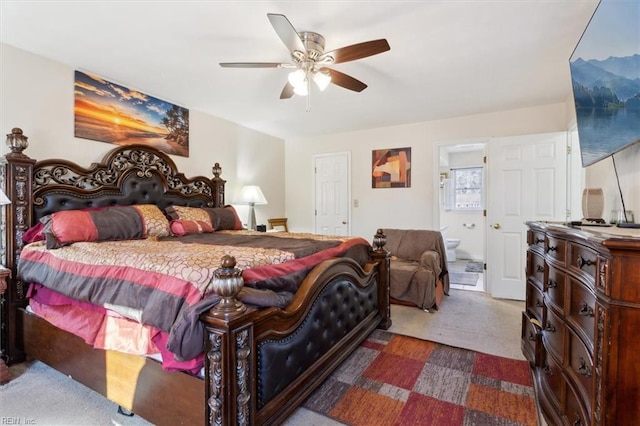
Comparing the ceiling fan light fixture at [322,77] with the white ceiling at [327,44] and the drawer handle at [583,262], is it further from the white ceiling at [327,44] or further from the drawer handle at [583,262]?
the drawer handle at [583,262]

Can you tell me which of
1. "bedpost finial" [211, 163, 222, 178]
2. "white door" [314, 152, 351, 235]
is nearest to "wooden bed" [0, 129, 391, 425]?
"bedpost finial" [211, 163, 222, 178]

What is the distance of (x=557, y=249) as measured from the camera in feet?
4.99

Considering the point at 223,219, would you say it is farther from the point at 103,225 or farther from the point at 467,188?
the point at 467,188

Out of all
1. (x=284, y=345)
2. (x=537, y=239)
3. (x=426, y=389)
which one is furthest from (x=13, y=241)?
(x=537, y=239)

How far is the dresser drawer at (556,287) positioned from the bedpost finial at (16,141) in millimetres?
3529

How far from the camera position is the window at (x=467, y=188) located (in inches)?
258

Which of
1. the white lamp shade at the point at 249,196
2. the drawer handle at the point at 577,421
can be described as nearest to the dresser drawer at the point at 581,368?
the drawer handle at the point at 577,421

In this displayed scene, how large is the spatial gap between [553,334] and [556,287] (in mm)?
257

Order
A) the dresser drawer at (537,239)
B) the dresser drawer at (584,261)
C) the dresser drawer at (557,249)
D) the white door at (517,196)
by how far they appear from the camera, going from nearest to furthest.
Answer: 1. the dresser drawer at (584,261)
2. the dresser drawer at (557,249)
3. the dresser drawer at (537,239)
4. the white door at (517,196)

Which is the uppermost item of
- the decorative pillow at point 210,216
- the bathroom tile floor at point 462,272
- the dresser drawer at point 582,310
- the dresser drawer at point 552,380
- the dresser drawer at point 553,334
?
the decorative pillow at point 210,216

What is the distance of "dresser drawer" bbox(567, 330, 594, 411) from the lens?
44.1 inches

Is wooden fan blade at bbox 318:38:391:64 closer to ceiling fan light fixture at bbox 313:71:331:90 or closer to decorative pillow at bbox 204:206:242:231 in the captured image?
ceiling fan light fixture at bbox 313:71:331:90

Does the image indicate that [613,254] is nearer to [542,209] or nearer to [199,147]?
[542,209]

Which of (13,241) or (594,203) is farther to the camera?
(13,241)
